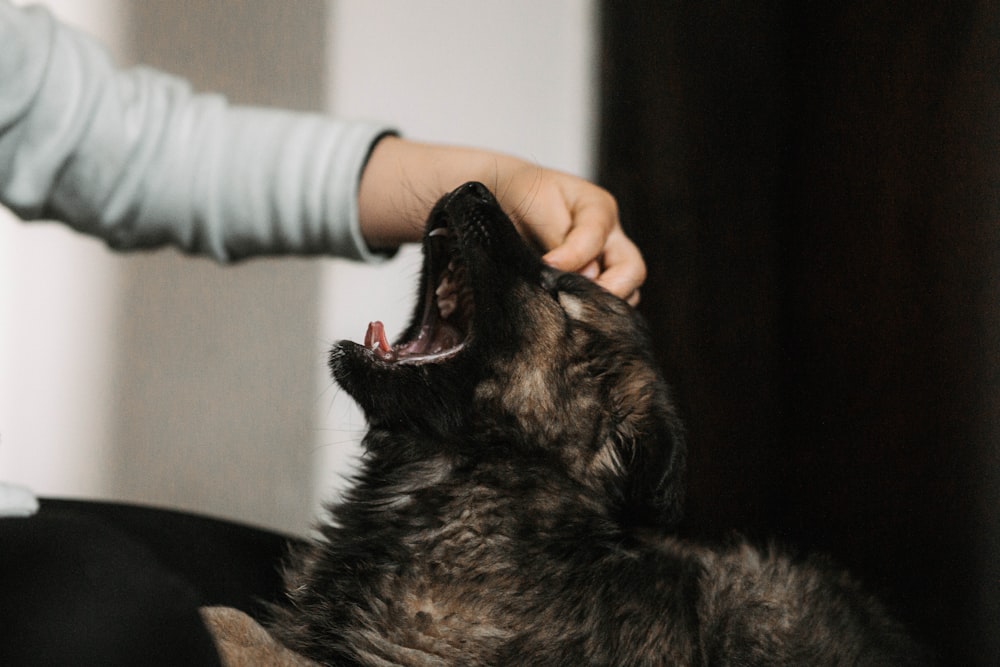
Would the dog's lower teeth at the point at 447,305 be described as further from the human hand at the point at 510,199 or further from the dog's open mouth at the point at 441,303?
the human hand at the point at 510,199

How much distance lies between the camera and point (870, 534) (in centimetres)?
251

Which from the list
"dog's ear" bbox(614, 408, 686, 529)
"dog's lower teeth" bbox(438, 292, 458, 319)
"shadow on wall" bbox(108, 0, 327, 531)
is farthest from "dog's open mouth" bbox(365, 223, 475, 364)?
"shadow on wall" bbox(108, 0, 327, 531)

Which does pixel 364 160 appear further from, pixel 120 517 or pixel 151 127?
pixel 120 517

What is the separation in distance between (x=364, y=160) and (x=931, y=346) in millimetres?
1428

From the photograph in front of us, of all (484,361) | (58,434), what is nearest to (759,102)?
(484,361)

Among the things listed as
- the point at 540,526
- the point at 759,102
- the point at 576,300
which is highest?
the point at 759,102

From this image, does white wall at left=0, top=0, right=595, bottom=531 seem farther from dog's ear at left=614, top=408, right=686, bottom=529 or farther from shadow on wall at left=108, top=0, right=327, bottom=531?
dog's ear at left=614, top=408, right=686, bottom=529

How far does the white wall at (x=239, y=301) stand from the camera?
10.2ft

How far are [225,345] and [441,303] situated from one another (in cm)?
160

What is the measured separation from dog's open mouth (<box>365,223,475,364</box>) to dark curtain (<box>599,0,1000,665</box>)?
992 mm

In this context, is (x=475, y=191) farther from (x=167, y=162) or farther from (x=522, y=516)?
(x=167, y=162)

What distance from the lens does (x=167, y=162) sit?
208cm

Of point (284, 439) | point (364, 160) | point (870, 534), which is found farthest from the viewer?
point (284, 439)

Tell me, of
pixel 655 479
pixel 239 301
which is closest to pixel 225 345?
pixel 239 301
